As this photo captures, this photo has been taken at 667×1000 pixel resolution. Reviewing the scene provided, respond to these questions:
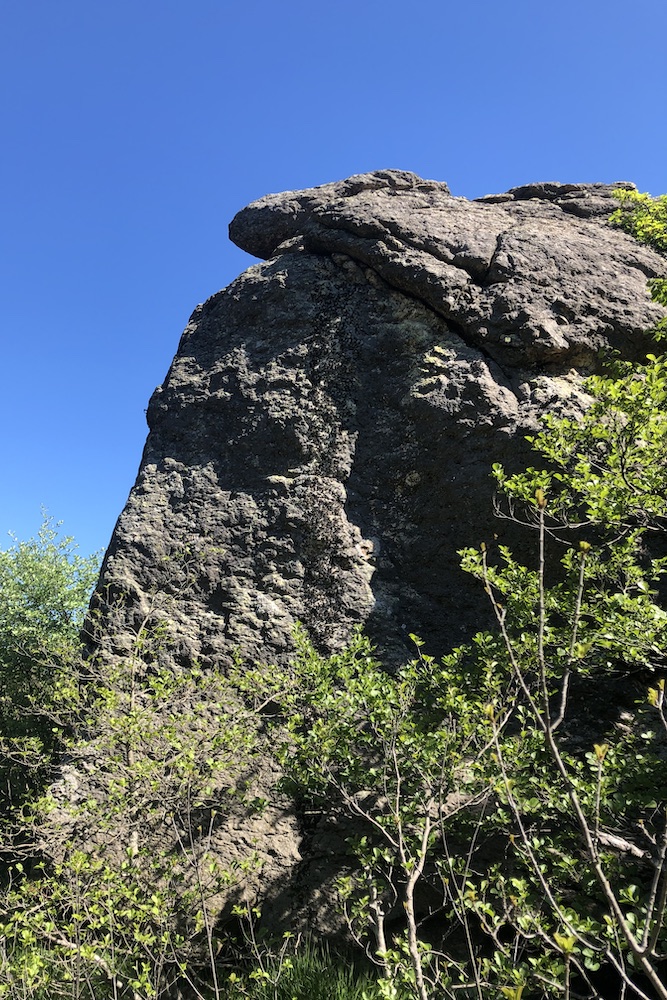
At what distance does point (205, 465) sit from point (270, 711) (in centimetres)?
286

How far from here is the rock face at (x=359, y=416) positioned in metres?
6.90

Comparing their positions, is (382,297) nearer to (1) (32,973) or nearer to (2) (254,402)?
(2) (254,402)

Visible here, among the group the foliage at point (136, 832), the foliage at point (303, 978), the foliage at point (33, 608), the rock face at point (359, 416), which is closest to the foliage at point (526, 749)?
the foliage at point (303, 978)

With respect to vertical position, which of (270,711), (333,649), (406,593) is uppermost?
(406,593)

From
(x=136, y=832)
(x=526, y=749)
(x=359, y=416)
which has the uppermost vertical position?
(x=359, y=416)

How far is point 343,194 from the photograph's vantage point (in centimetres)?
968

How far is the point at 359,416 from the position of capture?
25.5 ft

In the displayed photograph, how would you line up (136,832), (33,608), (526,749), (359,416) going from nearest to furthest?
(526,749), (136,832), (359,416), (33,608)

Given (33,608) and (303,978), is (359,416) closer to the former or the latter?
(303,978)

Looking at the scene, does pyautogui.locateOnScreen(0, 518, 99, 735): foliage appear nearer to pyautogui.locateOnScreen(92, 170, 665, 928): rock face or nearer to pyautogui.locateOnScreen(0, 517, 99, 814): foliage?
pyautogui.locateOnScreen(0, 517, 99, 814): foliage

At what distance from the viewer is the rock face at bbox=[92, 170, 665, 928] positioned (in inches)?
272

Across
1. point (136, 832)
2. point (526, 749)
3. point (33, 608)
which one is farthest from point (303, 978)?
point (33, 608)

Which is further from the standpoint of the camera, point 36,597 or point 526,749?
point 36,597

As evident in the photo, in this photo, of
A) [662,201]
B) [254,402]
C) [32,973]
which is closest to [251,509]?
[254,402]
